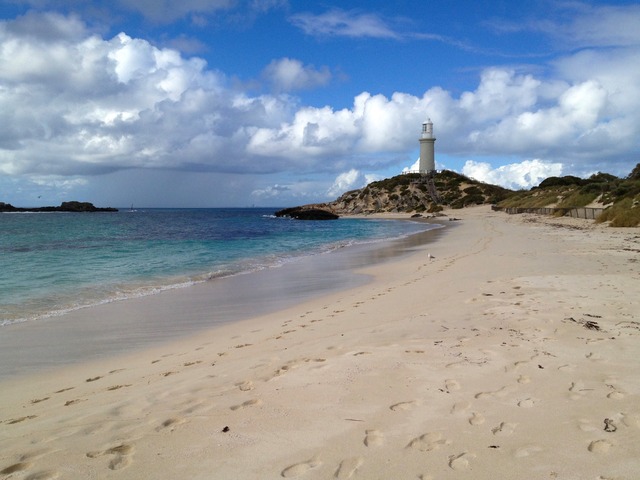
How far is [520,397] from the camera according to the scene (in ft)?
12.1

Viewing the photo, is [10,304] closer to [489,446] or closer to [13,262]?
[13,262]

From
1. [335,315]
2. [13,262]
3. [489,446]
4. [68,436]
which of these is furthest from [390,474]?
[13,262]

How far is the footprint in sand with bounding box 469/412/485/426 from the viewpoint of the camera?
3.27 meters

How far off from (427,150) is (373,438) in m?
91.1

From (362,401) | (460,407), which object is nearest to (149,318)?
(362,401)

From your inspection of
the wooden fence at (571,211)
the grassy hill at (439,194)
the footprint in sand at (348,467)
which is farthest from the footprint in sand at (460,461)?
the grassy hill at (439,194)

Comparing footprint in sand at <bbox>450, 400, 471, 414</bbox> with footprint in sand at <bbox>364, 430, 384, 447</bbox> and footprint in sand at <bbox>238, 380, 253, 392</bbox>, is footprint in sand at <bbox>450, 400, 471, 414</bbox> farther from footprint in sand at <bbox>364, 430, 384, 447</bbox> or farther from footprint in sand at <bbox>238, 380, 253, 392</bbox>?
footprint in sand at <bbox>238, 380, 253, 392</bbox>

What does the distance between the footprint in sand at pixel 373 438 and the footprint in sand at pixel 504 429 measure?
82 centimetres

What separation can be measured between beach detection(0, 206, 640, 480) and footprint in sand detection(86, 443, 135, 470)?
0.01 m

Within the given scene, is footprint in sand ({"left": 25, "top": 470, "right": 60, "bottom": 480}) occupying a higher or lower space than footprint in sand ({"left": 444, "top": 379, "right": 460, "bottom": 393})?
lower

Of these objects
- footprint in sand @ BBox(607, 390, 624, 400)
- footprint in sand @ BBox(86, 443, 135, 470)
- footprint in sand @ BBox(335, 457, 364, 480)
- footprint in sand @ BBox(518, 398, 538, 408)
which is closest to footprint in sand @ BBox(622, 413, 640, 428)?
footprint in sand @ BBox(607, 390, 624, 400)

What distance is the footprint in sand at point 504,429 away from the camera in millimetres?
3094

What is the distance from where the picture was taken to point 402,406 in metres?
3.61

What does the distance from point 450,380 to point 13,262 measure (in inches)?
814
